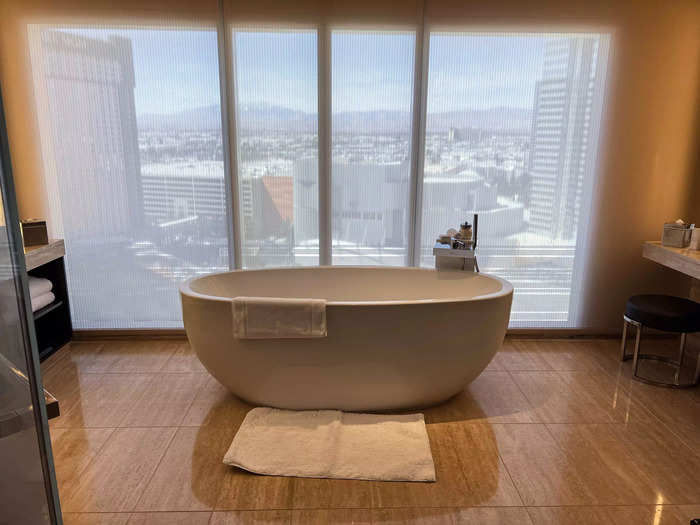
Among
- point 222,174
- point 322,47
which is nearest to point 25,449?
point 222,174

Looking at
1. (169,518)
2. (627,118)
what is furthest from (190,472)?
(627,118)

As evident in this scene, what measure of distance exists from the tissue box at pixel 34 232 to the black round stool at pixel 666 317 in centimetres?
368

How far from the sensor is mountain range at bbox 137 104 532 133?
3.24 metres

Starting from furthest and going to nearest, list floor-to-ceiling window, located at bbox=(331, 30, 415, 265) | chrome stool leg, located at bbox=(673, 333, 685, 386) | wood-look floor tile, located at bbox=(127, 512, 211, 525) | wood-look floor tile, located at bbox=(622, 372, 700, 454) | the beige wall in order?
floor-to-ceiling window, located at bbox=(331, 30, 415, 265) < the beige wall < chrome stool leg, located at bbox=(673, 333, 685, 386) < wood-look floor tile, located at bbox=(622, 372, 700, 454) < wood-look floor tile, located at bbox=(127, 512, 211, 525)

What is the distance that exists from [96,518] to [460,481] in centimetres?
143

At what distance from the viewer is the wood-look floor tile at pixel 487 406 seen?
2.48m

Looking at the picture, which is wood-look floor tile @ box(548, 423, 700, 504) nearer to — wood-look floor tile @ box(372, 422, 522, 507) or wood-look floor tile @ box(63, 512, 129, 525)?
wood-look floor tile @ box(372, 422, 522, 507)

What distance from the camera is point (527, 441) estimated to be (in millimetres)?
2287

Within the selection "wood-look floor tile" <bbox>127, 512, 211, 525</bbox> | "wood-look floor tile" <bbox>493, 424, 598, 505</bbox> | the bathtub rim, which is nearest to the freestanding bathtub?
the bathtub rim

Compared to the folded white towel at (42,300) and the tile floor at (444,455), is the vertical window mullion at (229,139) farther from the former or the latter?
the folded white towel at (42,300)

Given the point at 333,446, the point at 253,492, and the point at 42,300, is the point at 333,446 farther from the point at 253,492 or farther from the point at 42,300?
the point at 42,300

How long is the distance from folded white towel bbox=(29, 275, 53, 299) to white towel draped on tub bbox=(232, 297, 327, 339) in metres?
1.59

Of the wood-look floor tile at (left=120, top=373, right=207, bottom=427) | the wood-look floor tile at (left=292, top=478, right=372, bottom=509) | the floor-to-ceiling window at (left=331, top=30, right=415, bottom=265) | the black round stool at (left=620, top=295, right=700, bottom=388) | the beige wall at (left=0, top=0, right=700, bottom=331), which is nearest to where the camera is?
the wood-look floor tile at (left=292, top=478, right=372, bottom=509)

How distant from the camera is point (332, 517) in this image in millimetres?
1808
